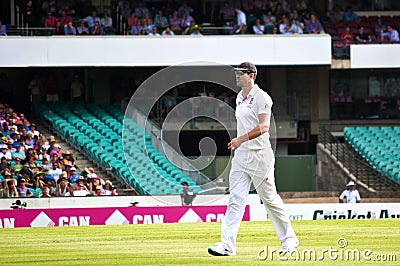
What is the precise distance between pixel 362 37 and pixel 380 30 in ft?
2.44

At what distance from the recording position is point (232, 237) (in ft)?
37.7

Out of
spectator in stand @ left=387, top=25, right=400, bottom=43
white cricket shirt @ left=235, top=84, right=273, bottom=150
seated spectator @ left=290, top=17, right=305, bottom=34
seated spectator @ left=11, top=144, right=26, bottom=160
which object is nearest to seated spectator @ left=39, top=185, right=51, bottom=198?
seated spectator @ left=11, top=144, right=26, bottom=160

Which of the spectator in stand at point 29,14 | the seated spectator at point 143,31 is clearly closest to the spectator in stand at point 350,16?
the seated spectator at point 143,31

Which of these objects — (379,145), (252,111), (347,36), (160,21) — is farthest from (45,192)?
(252,111)

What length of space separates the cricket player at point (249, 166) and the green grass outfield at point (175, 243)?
319mm

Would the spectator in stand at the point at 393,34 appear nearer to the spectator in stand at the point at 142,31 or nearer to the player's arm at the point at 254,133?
the spectator in stand at the point at 142,31

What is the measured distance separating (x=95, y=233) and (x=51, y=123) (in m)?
14.4

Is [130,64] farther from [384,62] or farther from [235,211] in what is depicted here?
[235,211]

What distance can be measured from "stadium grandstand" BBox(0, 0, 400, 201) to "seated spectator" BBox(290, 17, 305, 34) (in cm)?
6

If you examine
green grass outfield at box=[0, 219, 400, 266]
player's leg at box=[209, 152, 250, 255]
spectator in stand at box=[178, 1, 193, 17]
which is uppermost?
spectator in stand at box=[178, 1, 193, 17]

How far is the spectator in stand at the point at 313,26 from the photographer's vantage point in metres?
30.9

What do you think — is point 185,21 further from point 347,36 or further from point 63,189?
point 63,189

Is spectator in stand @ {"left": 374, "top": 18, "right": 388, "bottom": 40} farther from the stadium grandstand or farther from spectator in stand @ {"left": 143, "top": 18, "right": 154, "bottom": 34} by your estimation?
spectator in stand @ {"left": 143, "top": 18, "right": 154, "bottom": 34}

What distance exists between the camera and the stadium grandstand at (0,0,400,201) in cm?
2834
